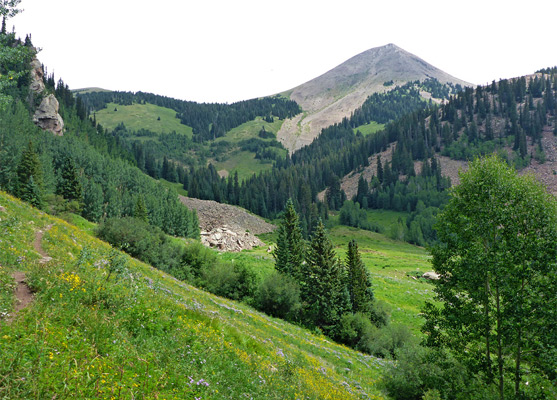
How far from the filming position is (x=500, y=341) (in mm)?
16516

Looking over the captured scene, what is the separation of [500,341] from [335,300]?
26.2 metres

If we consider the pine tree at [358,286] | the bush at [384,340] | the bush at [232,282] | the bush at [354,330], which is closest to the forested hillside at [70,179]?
the bush at [232,282]

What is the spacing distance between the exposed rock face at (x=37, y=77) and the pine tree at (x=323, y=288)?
183 m

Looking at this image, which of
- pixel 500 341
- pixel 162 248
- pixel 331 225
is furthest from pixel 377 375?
pixel 331 225

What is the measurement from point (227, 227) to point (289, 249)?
211 feet

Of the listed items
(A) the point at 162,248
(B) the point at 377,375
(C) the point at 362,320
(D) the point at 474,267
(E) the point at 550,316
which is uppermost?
(D) the point at 474,267

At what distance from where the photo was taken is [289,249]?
52.9 m

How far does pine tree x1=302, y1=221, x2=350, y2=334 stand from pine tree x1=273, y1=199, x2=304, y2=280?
5.65 meters

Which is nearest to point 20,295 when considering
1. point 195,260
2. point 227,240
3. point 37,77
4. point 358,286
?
point 195,260

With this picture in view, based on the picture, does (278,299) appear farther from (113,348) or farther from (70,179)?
(70,179)

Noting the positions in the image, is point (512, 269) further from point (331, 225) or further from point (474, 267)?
point (331, 225)

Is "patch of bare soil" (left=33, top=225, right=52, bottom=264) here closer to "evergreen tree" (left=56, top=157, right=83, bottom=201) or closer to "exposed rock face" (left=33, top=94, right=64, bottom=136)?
"evergreen tree" (left=56, top=157, right=83, bottom=201)

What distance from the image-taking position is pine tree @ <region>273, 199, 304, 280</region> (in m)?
51.6

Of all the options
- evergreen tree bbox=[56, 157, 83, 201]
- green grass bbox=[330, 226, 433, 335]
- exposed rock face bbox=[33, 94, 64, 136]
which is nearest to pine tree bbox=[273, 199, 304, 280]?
green grass bbox=[330, 226, 433, 335]
